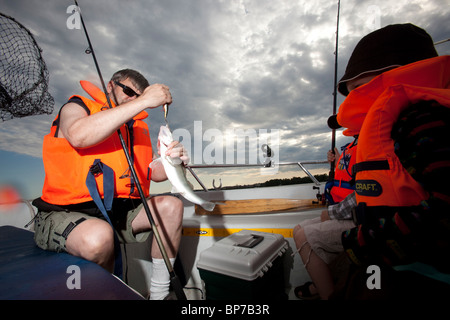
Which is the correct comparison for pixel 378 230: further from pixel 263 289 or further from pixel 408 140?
pixel 263 289

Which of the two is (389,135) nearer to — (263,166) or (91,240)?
(91,240)

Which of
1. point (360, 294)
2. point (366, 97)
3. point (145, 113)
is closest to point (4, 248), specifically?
point (145, 113)

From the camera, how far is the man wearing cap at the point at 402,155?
38.6 inches

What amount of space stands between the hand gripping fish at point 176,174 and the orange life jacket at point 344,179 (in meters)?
1.54

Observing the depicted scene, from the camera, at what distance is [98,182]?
196 centimetres

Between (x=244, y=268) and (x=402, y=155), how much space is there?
1.43 metres

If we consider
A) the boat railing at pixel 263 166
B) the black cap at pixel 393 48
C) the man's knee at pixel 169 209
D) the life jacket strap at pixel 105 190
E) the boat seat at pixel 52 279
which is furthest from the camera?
the boat railing at pixel 263 166

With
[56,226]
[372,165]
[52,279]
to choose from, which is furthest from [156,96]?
[372,165]

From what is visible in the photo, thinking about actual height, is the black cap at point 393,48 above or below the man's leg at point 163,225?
above

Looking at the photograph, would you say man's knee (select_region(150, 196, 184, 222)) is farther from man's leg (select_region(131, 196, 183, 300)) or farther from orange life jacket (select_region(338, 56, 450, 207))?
orange life jacket (select_region(338, 56, 450, 207))

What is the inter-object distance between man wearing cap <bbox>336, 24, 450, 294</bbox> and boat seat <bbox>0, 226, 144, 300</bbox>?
1488 mm

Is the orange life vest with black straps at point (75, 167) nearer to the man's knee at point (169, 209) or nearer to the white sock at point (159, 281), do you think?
the man's knee at point (169, 209)

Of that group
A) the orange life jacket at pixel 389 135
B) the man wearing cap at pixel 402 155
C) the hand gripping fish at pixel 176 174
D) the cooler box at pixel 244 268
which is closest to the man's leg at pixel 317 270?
the cooler box at pixel 244 268

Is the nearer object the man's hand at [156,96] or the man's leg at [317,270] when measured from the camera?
the man's leg at [317,270]
